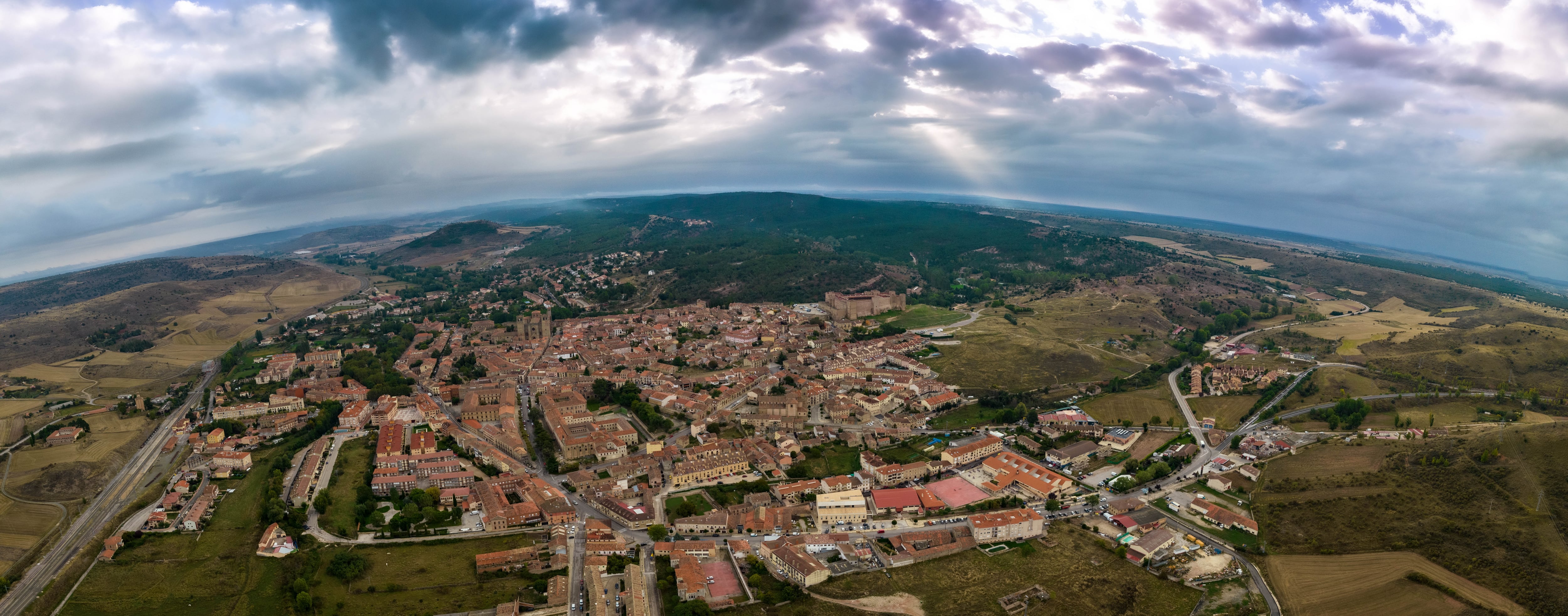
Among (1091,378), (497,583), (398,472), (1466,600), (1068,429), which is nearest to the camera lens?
(1466,600)

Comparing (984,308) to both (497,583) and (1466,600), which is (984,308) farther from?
(497,583)

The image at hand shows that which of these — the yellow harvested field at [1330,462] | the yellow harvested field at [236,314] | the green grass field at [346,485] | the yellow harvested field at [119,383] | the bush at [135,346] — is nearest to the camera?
the green grass field at [346,485]

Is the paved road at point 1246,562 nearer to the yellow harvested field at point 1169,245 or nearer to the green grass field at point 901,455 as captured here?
the green grass field at point 901,455

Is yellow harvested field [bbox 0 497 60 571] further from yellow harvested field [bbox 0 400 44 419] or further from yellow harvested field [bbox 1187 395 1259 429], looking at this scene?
yellow harvested field [bbox 1187 395 1259 429]

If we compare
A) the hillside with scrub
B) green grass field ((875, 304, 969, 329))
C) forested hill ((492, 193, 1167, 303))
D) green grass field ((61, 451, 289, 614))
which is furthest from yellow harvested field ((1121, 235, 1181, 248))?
green grass field ((61, 451, 289, 614))

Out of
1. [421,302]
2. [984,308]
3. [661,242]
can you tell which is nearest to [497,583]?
[984,308]

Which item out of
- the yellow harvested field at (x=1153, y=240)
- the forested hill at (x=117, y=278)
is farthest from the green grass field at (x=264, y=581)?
the yellow harvested field at (x=1153, y=240)
